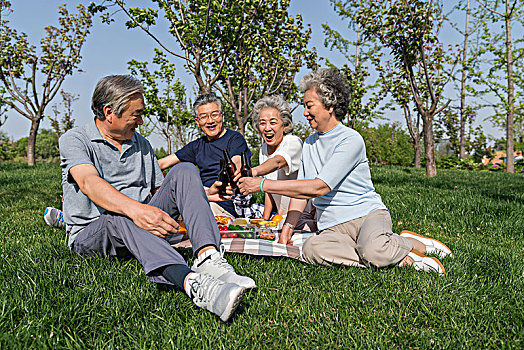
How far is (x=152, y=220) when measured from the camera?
2.47m

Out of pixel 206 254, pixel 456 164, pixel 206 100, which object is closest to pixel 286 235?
pixel 206 254

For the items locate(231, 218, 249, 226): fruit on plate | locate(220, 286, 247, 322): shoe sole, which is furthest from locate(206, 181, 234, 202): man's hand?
locate(220, 286, 247, 322): shoe sole

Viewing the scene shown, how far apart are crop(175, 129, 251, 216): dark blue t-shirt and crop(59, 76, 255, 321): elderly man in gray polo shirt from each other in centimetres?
135

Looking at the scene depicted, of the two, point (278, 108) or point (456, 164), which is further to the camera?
point (456, 164)

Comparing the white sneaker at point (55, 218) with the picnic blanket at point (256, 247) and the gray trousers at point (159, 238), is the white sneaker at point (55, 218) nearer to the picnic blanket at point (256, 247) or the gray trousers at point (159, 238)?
the gray trousers at point (159, 238)

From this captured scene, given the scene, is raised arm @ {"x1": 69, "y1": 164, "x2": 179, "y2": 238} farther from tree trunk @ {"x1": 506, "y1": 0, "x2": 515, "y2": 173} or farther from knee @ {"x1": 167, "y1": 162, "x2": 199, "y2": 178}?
tree trunk @ {"x1": 506, "y1": 0, "x2": 515, "y2": 173}

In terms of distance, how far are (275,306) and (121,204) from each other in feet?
4.21

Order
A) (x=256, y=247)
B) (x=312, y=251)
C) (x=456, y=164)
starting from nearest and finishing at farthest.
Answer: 1. (x=312, y=251)
2. (x=256, y=247)
3. (x=456, y=164)

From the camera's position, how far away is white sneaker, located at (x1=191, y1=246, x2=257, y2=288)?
2.43 m

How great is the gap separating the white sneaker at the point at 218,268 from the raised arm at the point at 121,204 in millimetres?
300

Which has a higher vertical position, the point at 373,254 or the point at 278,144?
the point at 278,144

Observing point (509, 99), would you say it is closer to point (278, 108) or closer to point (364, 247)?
point (278, 108)

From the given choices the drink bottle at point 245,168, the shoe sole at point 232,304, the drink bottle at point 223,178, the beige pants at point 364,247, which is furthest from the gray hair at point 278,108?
the shoe sole at point 232,304

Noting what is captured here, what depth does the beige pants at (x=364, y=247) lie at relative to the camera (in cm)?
297
